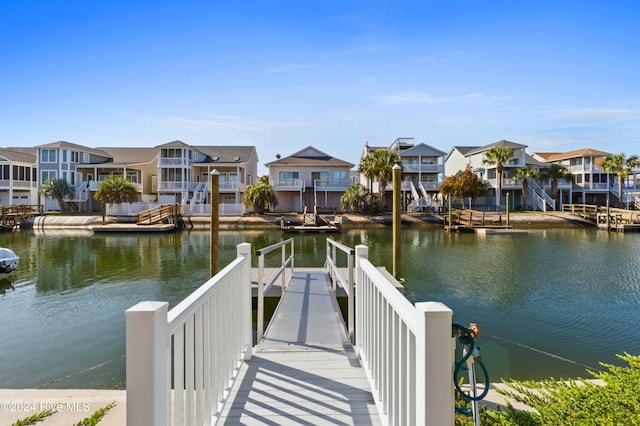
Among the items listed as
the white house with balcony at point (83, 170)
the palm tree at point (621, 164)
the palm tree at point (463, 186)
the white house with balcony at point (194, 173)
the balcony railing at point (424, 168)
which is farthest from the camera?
the balcony railing at point (424, 168)

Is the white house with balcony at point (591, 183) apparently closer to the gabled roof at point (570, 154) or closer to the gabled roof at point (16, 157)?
the gabled roof at point (570, 154)

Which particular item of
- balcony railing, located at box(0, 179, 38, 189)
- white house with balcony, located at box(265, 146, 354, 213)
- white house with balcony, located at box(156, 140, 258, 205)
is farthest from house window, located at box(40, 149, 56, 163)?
white house with balcony, located at box(265, 146, 354, 213)

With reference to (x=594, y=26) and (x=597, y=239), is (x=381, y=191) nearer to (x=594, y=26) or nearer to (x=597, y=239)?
(x=597, y=239)

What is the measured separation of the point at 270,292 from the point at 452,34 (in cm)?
994

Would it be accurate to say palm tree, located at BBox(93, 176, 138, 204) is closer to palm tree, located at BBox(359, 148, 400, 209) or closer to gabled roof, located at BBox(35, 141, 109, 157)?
gabled roof, located at BBox(35, 141, 109, 157)

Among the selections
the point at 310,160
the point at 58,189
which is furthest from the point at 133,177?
the point at 310,160

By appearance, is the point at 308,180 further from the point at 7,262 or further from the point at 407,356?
the point at 407,356

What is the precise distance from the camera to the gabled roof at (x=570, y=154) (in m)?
43.6

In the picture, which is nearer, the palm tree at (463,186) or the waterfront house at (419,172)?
the palm tree at (463,186)

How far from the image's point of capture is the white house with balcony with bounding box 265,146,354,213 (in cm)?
3825

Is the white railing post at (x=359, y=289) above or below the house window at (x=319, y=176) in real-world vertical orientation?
below

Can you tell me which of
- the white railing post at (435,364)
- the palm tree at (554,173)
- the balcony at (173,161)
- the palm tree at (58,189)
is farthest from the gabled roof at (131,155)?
the white railing post at (435,364)

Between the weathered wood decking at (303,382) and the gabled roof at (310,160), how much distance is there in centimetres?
3376

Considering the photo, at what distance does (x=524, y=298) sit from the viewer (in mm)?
10227
